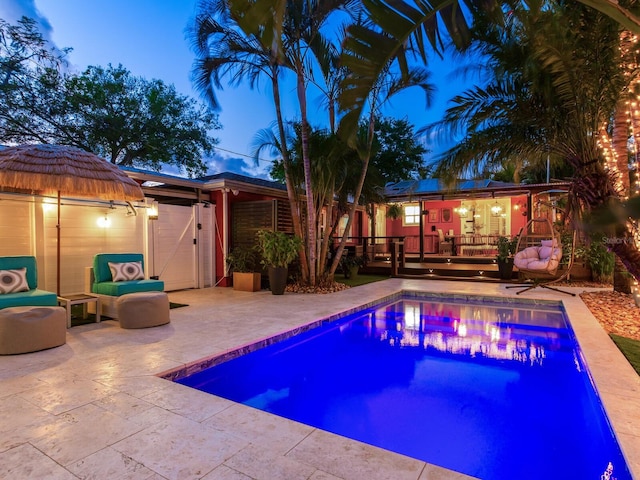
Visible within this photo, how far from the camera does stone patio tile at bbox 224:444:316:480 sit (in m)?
1.87

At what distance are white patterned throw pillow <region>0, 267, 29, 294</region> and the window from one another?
51.8ft

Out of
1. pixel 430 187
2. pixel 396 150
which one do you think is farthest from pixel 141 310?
pixel 396 150

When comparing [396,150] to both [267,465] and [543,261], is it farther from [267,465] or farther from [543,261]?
[267,465]

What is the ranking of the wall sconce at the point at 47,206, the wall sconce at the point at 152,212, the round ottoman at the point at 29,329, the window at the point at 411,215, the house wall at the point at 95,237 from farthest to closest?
the window at the point at 411,215
the wall sconce at the point at 152,212
the wall sconce at the point at 47,206
the house wall at the point at 95,237
the round ottoman at the point at 29,329

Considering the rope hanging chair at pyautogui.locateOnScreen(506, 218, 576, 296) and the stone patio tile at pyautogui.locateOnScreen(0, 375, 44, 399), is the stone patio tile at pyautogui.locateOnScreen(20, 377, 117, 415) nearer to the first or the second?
the stone patio tile at pyautogui.locateOnScreen(0, 375, 44, 399)

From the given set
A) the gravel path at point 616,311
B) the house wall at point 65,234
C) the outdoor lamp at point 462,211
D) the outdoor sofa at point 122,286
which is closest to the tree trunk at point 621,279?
the gravel path at point 616,311

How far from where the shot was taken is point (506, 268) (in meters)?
9.73

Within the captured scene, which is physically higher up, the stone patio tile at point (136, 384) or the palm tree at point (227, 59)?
the palm tree at point (227, 59)

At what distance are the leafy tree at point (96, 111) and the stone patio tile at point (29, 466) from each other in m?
15.1

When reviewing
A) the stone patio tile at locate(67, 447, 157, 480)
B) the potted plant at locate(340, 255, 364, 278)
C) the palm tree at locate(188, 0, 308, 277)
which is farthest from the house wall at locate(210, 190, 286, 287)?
the stone patio tile at locate(67, 447, 157, 480)

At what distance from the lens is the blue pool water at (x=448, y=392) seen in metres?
2.47

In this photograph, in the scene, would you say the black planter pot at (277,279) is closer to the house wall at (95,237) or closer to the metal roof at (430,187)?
the house wall at (95,237)

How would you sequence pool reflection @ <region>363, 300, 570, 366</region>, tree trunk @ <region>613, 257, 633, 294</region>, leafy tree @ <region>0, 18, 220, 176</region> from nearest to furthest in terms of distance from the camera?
1. pool reflection @ <region>363, 300, 570, 366</region>
2. tree trunk @ <region>613, 257, 633, 294</region>
3. leafy tree @ <region>0, 18, 220, 176</region>

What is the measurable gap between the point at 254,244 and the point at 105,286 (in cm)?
385
